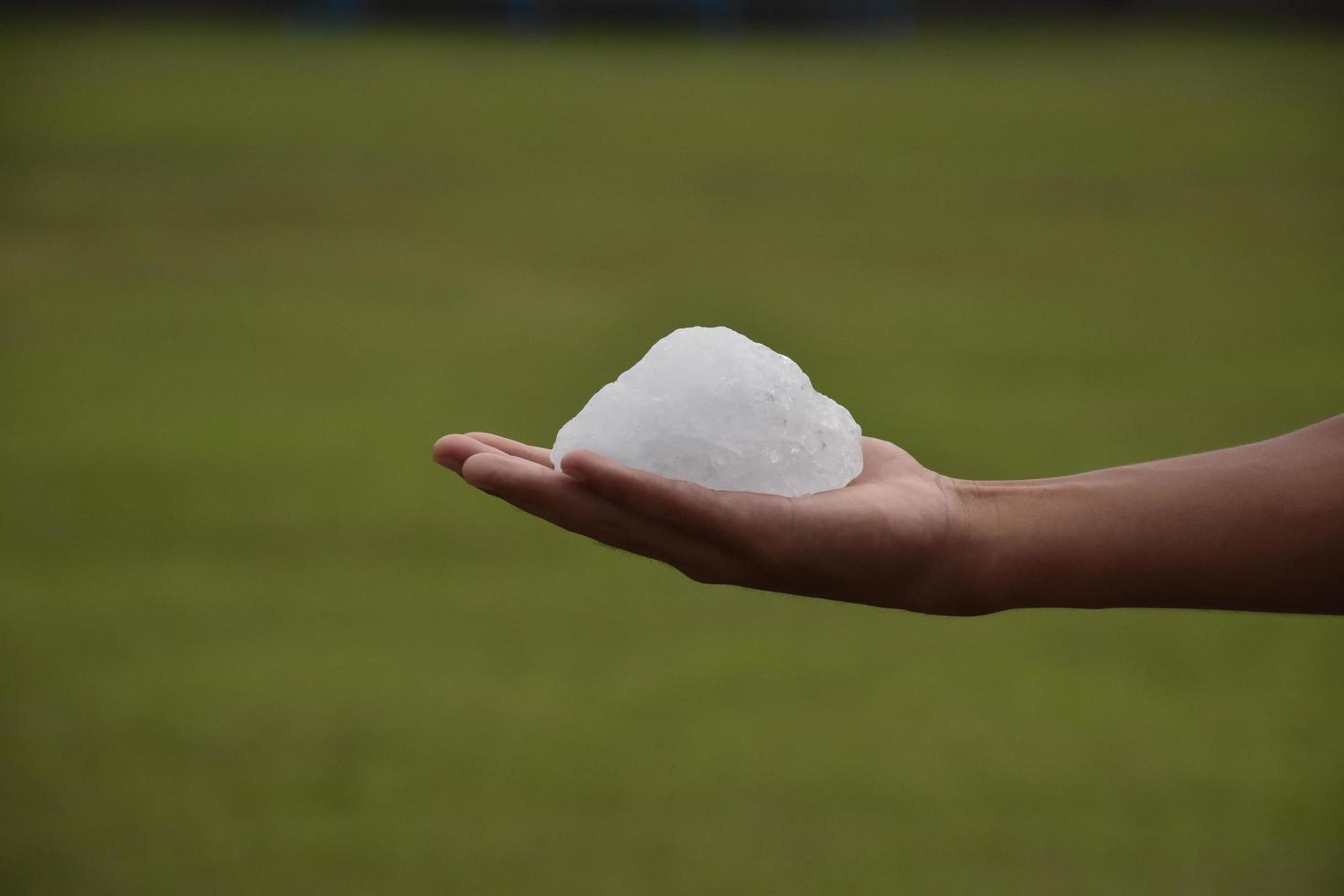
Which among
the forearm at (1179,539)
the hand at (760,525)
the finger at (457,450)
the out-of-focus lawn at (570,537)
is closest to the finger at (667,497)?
the hand at (760,525)

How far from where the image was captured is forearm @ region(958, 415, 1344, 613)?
1670 millimetres

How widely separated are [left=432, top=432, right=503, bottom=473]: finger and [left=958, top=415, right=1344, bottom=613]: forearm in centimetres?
55

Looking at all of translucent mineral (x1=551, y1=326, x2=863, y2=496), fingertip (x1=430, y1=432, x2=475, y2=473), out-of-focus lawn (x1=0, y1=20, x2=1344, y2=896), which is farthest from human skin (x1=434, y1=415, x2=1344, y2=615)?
out-of-focus lawn (x1=0, y1=20, x2=1344, y2=896)

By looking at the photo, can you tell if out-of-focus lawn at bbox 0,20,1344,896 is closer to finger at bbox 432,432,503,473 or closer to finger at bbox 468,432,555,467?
finger at bbox 468,432,555,467

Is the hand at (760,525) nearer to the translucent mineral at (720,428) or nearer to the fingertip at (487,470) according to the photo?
the fingertip at (487,470)

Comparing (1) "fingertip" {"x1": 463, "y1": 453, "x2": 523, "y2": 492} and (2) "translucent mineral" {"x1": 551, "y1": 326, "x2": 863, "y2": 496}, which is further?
(2) "translucent mineral" {"x1": 551, "y1": 326, "x2": 863, "y2": 496}

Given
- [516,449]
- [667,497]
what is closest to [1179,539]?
[667,497]

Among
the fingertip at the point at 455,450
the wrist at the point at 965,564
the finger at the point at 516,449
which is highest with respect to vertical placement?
the fingertip at the point at 455,450

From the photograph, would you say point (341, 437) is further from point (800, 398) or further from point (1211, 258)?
point (1211, 258)

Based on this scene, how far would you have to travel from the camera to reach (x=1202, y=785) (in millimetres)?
3191

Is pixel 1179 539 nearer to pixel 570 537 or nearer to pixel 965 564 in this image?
pixel 965 564

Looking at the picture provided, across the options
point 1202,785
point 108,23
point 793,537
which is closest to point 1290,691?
point 1202,785

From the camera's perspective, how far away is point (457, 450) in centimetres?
162

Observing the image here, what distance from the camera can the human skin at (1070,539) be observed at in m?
1.58
